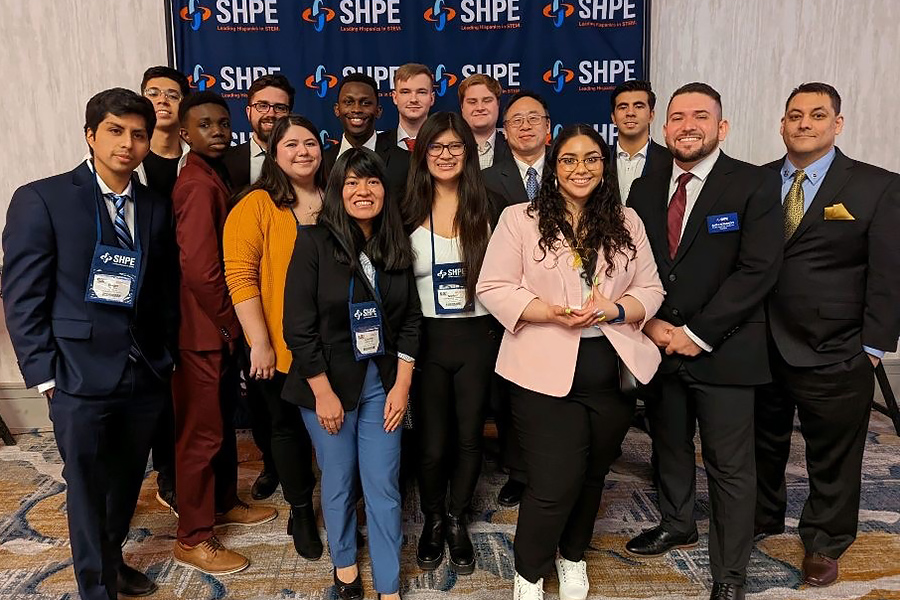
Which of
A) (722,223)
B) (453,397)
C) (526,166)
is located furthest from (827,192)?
(453,397)

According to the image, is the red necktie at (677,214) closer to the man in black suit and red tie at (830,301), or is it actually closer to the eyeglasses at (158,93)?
the man in black suit and red tie at (830,301)

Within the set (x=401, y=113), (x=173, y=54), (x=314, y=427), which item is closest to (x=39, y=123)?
(x=173, y=54)

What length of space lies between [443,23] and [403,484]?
9.37 ft

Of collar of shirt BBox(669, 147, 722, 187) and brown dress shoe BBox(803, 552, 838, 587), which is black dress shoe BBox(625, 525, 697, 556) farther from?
collar of shirt BBox(669, 147, 722, 187)

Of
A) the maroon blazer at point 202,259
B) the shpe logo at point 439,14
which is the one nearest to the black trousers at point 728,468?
the maroon blazer at point 202,259

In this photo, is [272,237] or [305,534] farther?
[305,534]

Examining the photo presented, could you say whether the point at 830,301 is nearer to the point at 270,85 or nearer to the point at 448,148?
the point at 448,148

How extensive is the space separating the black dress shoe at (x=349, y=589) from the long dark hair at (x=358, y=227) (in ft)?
3.81

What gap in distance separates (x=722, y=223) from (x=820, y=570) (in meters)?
1.40

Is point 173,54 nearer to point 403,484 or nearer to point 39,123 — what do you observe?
point 39,123

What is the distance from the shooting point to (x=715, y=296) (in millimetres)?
2100

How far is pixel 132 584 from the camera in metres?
2.30

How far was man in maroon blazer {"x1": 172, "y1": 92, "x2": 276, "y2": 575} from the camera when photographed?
2.27m

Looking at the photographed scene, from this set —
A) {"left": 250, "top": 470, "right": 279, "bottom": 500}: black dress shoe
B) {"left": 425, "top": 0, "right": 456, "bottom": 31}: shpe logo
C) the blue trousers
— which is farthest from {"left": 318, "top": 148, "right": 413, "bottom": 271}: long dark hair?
{"left": 425, "top": 0, "right": 456, "bottom": 31}: shpe logo
